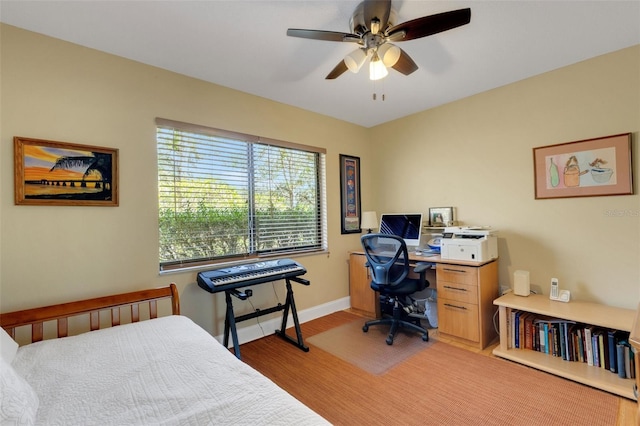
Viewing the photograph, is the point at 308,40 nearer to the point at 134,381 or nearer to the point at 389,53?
the point at 389,53

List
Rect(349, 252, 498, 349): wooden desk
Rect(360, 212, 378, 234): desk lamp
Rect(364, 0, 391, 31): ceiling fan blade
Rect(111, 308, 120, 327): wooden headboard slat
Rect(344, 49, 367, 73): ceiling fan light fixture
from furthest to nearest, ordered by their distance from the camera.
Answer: Rect(360, 212, 378, 234): desk lamp < Rect(349, 252, 498, 349): wooden desk < Rect(111, 308, 120, 327): wooden headboard slat < Rect(344, 49, 367, 73): ceiling fan light fixture < Rect(364, 0, 391, 31): ceiling fan blade

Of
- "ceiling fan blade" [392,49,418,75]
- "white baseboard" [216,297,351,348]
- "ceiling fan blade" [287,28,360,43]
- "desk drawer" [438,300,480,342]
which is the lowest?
"white baseboard" [216,297,351,348]

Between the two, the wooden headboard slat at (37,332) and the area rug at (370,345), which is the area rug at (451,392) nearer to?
the area rug at (370,345)

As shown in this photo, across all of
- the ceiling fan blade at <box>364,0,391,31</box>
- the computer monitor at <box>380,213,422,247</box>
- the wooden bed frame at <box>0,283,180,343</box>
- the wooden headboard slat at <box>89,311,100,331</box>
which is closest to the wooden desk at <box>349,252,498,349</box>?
the computer monitor at <box>380,213,422,247</box>

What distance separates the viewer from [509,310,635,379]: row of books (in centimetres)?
200

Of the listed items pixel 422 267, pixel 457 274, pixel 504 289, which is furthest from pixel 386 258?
pixel 504 289

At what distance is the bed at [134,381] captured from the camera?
95 cm

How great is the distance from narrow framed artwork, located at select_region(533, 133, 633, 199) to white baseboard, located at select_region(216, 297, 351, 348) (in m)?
2.49

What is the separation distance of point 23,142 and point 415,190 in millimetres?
3692

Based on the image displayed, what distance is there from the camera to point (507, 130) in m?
2.92

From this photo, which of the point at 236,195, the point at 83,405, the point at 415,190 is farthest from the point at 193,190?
the point at 415,190

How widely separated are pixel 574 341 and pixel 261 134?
3.34m

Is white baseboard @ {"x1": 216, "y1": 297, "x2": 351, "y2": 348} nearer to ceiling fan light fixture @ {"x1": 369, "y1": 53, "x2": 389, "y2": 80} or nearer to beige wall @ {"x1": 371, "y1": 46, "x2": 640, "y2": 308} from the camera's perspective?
beige wall @ {"x1": 371, "y1": 46, "x2": 640, "y2": 308}

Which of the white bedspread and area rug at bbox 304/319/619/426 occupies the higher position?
the white bedspread
